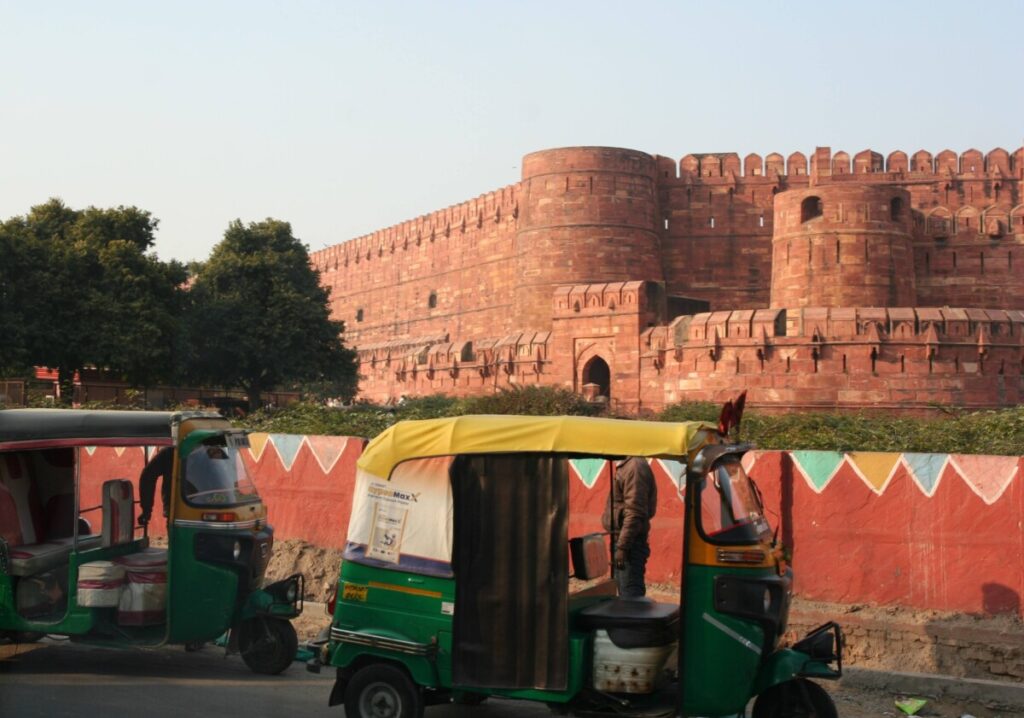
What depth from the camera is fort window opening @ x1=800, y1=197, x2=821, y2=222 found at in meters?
29.6

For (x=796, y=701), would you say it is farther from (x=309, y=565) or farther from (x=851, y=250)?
(x=851, y=250)

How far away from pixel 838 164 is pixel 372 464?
30.6m

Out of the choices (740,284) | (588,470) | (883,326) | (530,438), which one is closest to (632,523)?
(530,438)

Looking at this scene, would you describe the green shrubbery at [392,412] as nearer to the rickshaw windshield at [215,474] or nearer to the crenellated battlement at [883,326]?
the crenellated battlement at [883,326]

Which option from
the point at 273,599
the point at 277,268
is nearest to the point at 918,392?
the point at 277,268

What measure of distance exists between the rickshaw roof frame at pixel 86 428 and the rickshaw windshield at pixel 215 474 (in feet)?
0.57

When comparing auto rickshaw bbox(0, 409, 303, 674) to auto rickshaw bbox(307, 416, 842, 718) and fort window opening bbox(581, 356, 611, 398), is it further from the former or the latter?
fort window opening bbox(581, 356, 611, 398)

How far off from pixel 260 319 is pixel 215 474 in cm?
2391

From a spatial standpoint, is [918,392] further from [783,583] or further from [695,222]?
[783,583]

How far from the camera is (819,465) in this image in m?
7.73

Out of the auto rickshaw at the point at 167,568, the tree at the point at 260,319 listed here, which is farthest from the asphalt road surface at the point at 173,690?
the tree at the point at 260,319

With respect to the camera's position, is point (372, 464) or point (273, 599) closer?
point (372, 464)

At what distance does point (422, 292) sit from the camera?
43125mm

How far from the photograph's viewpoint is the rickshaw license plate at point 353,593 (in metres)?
5.17
